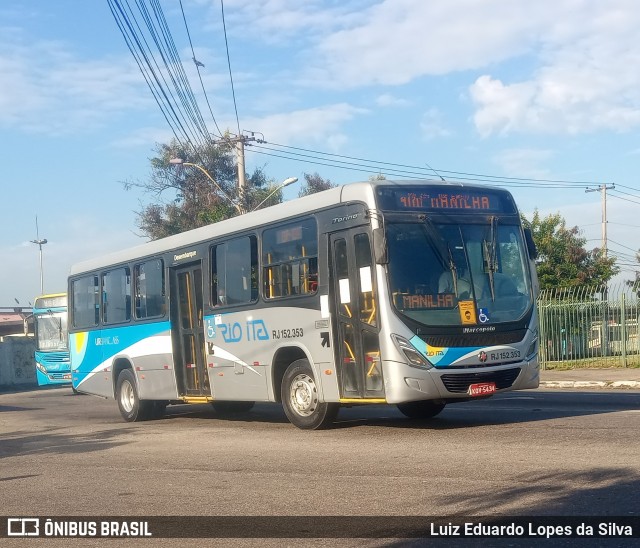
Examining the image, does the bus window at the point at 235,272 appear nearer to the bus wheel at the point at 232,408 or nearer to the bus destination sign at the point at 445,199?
the bus destination sign at the point at 445,199

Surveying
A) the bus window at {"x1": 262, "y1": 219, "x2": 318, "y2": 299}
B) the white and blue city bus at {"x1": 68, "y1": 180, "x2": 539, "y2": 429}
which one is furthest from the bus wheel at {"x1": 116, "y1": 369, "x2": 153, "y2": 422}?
the bus window at {"x1": 262, "y1": 219, "x2": 318, "y2": 299}

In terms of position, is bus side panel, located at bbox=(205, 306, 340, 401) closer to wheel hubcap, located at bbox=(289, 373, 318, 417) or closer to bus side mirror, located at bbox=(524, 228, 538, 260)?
wheel hubcap, located at bbox=(289, 373, 318, 417)

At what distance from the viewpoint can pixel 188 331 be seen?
16.4 metres

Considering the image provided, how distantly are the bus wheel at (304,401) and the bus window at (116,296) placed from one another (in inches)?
219

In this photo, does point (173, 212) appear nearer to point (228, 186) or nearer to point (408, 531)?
point (228, 186)

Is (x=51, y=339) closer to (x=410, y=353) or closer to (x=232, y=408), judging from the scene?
(x=232, y=408)

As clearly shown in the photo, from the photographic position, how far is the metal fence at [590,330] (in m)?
26.9

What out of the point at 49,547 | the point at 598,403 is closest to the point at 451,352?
the point at 598,403

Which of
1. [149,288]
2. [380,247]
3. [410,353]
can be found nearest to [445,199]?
[380,247]

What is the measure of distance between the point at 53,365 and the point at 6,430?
→ 16.4 metres

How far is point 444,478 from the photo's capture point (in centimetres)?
872

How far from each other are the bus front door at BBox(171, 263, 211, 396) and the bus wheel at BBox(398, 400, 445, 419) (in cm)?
346

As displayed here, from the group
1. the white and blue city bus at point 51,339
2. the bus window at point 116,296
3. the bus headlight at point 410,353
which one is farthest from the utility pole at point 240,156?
the bus headlight at point 410,353

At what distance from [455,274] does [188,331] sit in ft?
19.1
